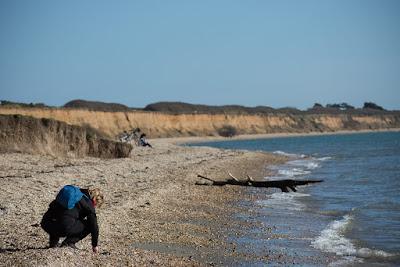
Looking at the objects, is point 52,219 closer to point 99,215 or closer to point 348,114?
point 99,215

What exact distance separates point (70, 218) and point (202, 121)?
100016 mm

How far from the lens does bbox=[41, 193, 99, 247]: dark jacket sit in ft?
28.5

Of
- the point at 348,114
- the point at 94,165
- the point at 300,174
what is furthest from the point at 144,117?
the point at 348,114

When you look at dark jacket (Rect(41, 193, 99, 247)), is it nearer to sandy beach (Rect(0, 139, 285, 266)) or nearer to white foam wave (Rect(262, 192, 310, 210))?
sandy beach (Rect(0, 139, 285, 266))

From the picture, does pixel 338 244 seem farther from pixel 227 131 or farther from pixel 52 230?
pixel 227 131

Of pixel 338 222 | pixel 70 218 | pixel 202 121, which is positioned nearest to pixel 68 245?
pixel 70 218

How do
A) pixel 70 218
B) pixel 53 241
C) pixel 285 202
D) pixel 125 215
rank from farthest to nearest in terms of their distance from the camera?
1. pixel 285 202
2. pixel 125 215
3. pixel 53 241
4. pixel 70 218

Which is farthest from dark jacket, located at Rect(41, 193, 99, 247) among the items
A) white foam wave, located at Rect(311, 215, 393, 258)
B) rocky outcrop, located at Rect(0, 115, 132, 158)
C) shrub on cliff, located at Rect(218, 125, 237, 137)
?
shrub on cliff, located at Rect(218, 125, 237, 137)

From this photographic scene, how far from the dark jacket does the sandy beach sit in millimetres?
316

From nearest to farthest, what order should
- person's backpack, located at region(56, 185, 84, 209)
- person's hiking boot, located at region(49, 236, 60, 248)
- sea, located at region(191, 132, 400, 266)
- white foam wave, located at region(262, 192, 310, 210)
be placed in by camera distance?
person's backpack, located at region(56, 185, 84, 209) → person's hiking boot, located at region(49, 236, 60, 248) → sea, located at region(191, 132, 400, 266) → white foam wave, located at region(262, 192, 310, 210)

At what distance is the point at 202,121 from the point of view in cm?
10862

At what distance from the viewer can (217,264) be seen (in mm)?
9602

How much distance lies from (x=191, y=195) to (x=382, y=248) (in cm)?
783

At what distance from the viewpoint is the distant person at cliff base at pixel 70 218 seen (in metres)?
8.63
